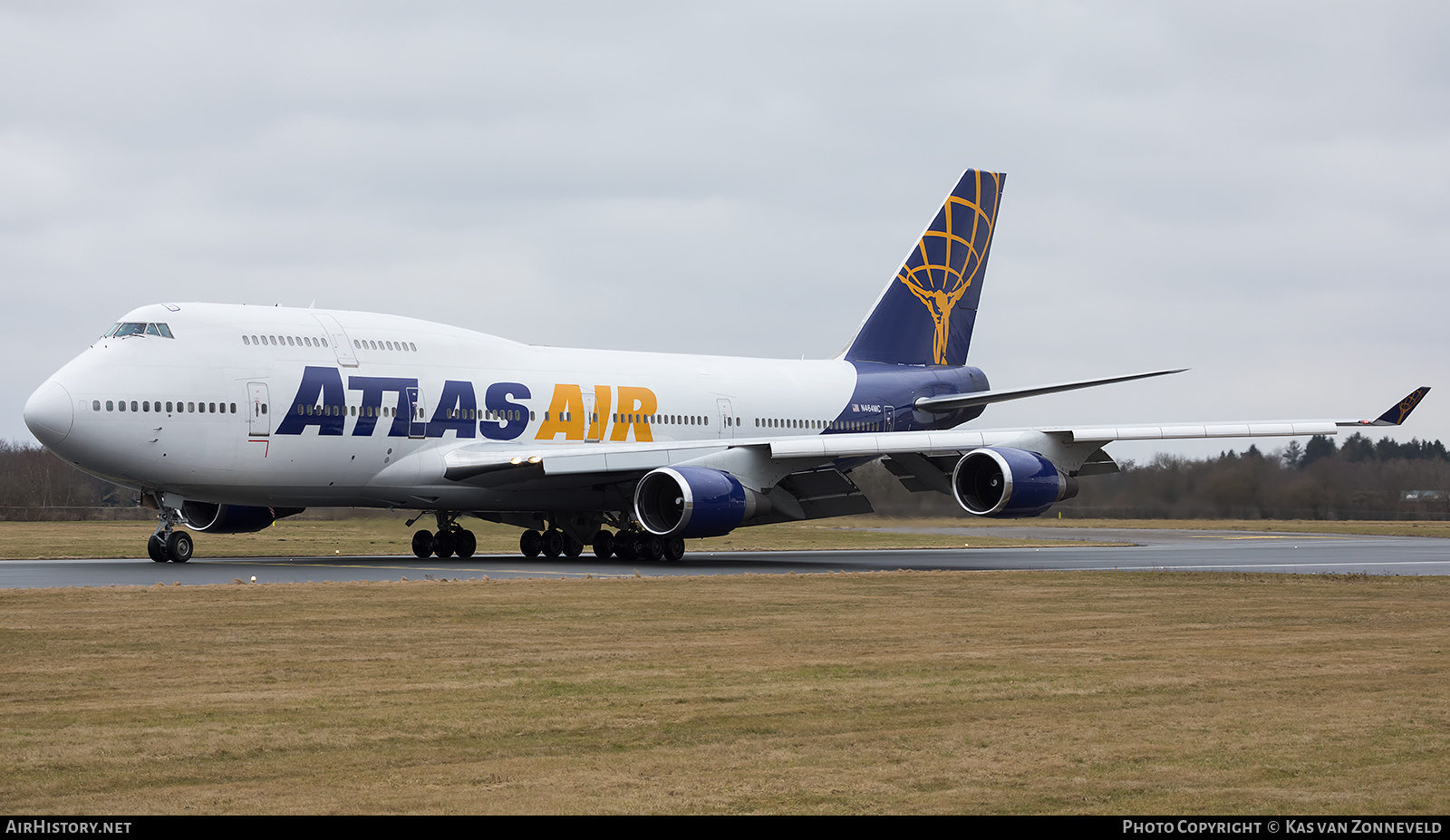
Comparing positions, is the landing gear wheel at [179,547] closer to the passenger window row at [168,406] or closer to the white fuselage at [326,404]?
the white fuselage at [326,404]

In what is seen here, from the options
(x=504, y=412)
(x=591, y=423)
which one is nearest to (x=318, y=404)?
(x=504, y=412)

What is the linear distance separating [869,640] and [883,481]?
2017cm

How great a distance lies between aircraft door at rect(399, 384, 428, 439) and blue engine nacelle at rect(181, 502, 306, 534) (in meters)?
2.83

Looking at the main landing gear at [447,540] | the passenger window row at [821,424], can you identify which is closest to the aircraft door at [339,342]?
the main landing gear at [447,540]

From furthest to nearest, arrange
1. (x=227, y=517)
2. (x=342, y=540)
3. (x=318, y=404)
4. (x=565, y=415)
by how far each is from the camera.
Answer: (x=342, y=540) < (x=565, y=415) < (x=227, y=517) < (x=318, y=404)

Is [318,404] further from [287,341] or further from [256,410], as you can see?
[287,341]

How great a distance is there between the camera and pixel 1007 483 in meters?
25.9

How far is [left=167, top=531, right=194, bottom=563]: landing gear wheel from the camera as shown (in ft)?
80.1

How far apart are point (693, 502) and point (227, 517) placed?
9.19 m

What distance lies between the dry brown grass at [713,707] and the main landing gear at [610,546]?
10.9 meters

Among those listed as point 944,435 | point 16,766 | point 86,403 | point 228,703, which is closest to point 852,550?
point 944,435

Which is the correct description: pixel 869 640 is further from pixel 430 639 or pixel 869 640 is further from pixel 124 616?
pixel 124 616

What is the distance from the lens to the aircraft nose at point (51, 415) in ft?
75.3

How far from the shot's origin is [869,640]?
13.2 metres
